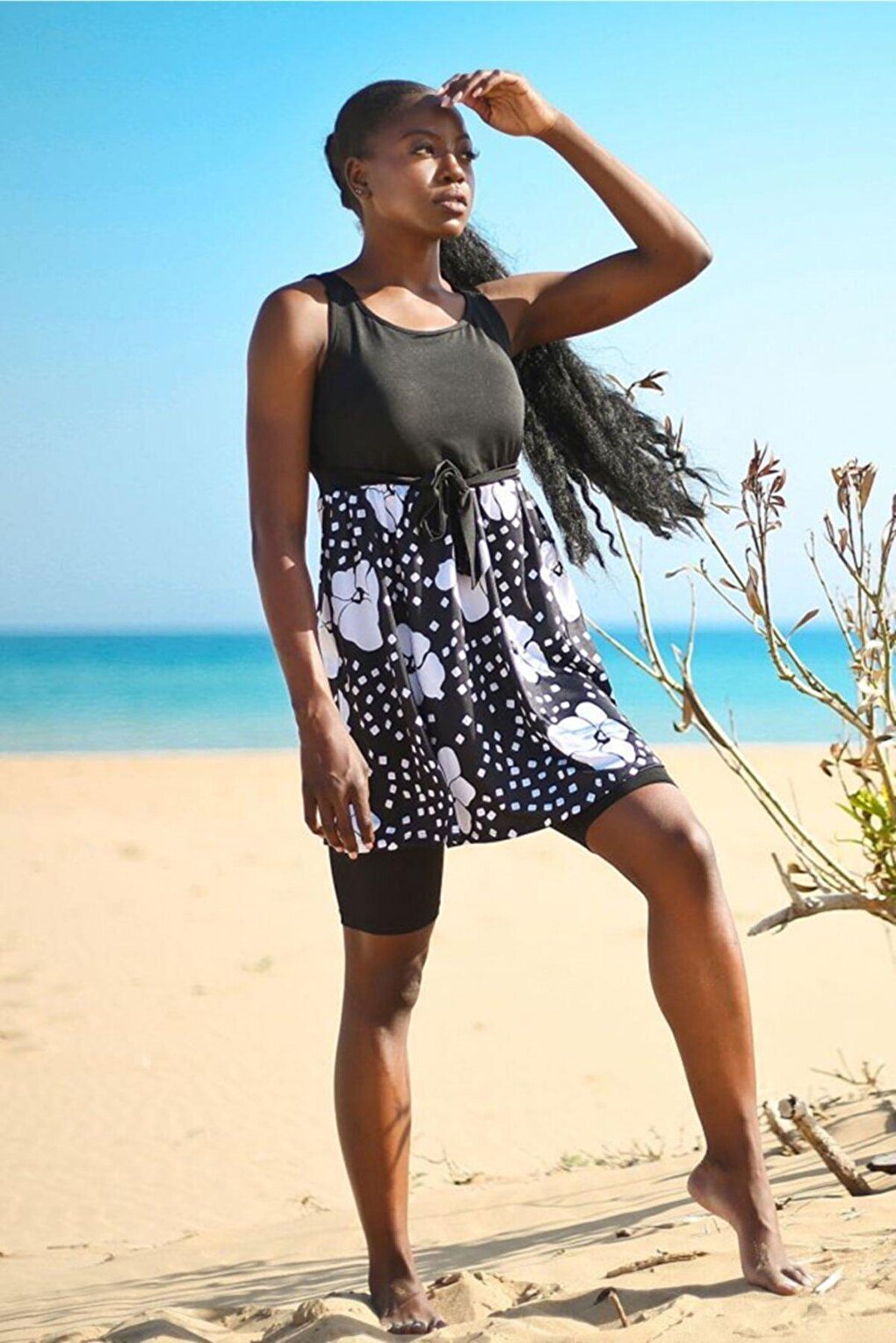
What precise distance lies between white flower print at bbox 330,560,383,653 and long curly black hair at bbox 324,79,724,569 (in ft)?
1.97

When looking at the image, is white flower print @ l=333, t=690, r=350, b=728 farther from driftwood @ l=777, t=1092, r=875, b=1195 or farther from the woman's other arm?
driftwood @ l=777, t=1092, r=875, b=1195

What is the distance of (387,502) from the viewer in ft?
8.99

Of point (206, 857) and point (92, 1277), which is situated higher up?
point (92, 1277)

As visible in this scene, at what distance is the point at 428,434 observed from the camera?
2729 millimetres

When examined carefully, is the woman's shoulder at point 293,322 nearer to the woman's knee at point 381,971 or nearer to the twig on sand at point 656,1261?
the woman's knee at point 381,971

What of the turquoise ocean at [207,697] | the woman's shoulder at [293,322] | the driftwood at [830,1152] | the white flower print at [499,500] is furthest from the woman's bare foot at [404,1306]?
Answer: the turquoise ocean at [207,697]

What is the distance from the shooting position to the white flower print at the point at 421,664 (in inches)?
106

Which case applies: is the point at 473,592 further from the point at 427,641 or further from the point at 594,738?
the point at 594,738

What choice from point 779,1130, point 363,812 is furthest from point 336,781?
point 779,1130

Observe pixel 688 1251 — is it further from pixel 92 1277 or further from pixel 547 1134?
pixel 547 1134

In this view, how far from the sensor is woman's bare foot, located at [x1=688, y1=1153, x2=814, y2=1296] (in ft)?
8.16

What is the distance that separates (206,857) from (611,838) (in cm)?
894

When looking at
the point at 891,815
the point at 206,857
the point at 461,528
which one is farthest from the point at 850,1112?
the point at 206,857

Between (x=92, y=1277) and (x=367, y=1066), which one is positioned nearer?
(x=367, y=1066)
